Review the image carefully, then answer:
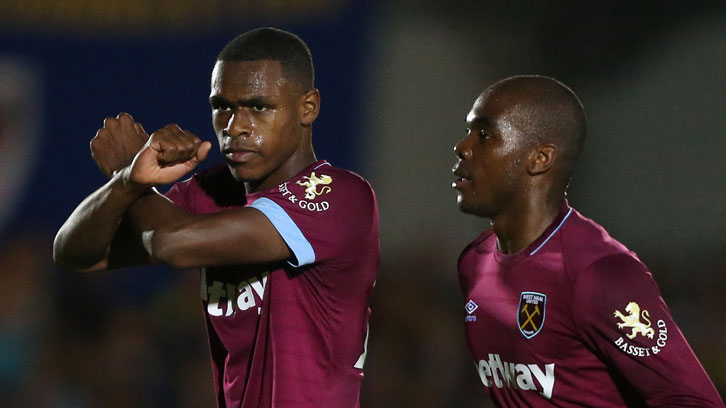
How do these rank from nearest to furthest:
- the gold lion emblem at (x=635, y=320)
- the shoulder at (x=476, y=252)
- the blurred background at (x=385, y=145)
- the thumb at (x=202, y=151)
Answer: the gold lion emblem at (x=635, y=320)
the thumb at (x=202, y=151)
the shoulder at (x=476, y=252)
the blurred background at (x=385, y=145)

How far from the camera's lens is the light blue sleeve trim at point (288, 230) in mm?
3590

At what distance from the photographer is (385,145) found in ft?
29.8

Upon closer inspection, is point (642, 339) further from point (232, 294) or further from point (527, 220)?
point (232, 294)

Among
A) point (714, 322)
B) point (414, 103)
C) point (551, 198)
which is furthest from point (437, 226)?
point (551, 198)

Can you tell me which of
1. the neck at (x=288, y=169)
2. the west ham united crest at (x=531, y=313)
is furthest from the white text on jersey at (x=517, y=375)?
the neck at (x=288, y=169)

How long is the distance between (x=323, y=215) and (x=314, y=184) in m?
0.12

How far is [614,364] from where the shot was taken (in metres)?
3.43

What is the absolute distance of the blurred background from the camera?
25.0 feet

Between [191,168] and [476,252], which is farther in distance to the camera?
[476,252]

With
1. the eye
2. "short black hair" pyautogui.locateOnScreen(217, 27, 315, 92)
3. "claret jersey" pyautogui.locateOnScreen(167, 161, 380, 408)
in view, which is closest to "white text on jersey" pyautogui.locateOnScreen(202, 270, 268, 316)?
"claret jersey" pyautogui.locateOnScreen(167, 161, 380, 408)

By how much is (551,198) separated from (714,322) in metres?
4.61

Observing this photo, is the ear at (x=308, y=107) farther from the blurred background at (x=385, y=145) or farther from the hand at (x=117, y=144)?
the blurred background at (x=385, y=145)

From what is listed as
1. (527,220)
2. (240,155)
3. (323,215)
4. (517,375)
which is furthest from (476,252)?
(240,155)

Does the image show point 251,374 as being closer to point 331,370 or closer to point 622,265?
point 331,370
